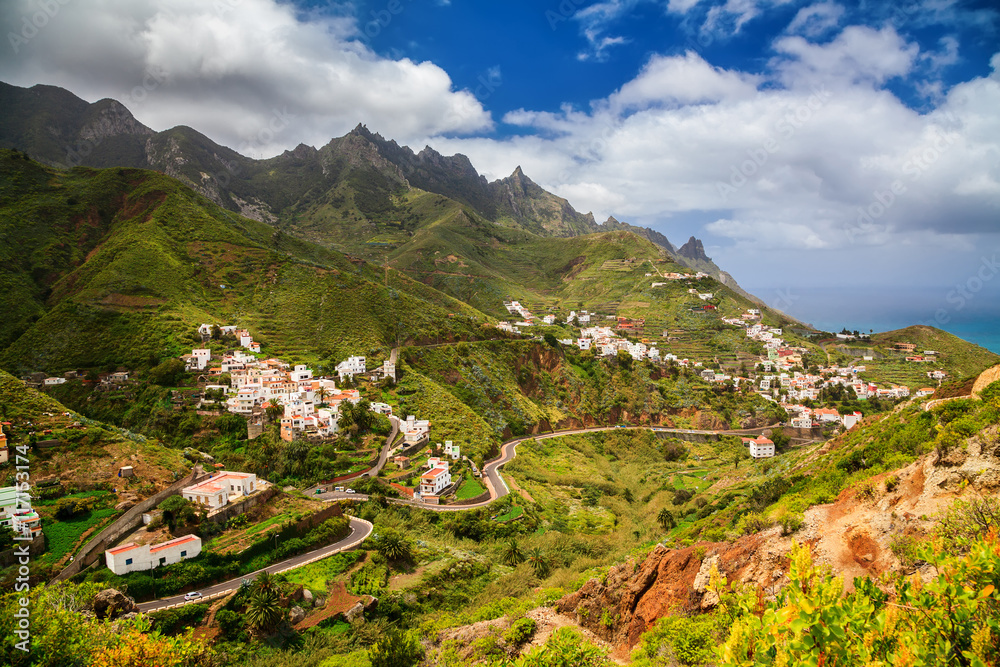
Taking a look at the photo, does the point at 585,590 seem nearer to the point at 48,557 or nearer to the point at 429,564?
the point at 429,564

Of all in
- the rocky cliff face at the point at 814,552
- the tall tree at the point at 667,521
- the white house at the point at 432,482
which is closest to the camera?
the rocky cliff face at the point at 814,552

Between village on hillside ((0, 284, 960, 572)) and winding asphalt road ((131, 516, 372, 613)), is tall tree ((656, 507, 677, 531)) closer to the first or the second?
village on hillside ((0, 284, 960, 572))

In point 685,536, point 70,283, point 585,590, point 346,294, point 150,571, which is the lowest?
point 150,571

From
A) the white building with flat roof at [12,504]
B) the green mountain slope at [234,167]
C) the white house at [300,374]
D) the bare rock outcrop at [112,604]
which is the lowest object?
the bare rock outcrop at [112,604]

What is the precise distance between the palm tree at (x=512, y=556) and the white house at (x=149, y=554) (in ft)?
50.9

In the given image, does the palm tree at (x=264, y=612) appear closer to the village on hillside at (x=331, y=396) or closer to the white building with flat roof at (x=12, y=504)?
the village on hillside at (x=331, y=396)

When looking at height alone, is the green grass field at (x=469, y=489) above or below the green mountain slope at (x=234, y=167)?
below

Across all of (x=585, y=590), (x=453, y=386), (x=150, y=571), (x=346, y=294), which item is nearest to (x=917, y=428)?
(x=585, y=590)

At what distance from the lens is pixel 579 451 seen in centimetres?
5234

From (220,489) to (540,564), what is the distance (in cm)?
1758

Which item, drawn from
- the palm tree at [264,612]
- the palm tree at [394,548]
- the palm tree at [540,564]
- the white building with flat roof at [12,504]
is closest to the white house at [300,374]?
the white building with flat roof at [12,504]

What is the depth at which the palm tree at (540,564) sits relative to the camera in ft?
78.1

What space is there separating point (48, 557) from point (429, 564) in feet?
54.0

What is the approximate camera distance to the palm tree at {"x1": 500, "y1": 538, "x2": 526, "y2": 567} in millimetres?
25866
